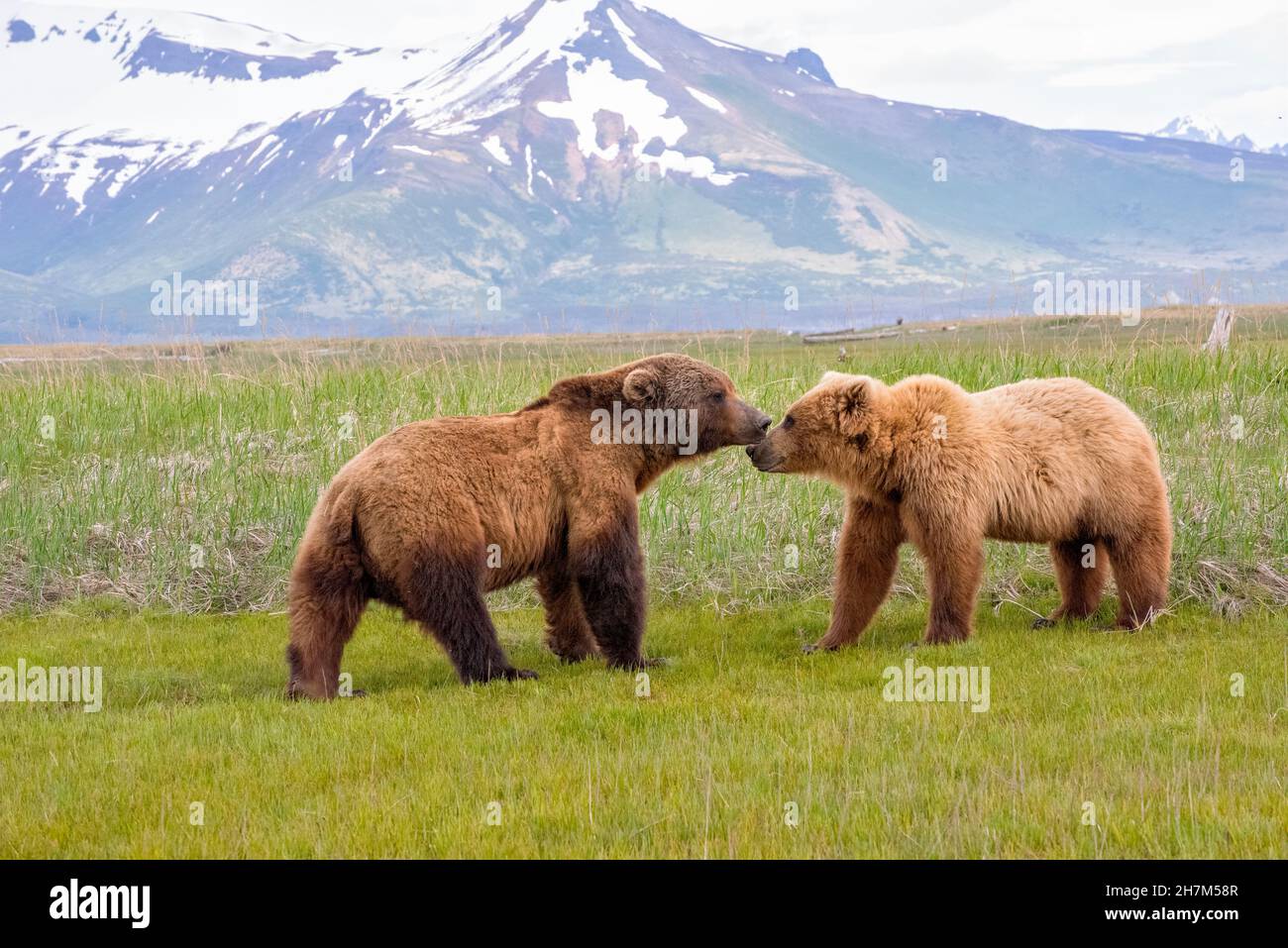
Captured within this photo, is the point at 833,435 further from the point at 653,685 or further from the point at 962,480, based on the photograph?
the point at 653,685

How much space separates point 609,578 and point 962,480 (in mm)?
2502

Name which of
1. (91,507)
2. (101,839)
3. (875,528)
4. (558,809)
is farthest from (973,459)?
(91,507)

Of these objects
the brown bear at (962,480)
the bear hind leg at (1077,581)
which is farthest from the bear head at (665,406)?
the bear hind leg at (1077,581)

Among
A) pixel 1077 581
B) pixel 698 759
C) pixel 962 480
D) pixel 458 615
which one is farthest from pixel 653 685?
pixel 1077 581

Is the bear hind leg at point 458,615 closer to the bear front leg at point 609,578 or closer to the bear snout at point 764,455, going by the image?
the bear front leg at point 609,578

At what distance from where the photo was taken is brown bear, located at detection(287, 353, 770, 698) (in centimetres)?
794

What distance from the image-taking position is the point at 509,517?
8453 mm

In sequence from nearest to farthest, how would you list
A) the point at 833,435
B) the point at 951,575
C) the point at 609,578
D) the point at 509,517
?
1. the point at 509,517
2. the point at 609,578
3. the point at 951,575
4. the point at 833,435

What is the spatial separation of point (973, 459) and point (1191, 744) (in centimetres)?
301

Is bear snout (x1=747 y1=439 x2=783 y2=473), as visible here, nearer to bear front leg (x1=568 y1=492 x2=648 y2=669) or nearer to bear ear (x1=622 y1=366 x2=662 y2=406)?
bear ear (x1=622 y1=366 x2=662 y2=406)

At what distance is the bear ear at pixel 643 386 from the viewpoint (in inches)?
365

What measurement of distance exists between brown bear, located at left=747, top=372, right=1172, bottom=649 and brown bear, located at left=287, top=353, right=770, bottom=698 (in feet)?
2.17

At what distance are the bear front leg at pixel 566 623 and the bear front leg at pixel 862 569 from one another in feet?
5.31

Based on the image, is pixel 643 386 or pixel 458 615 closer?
pixel 458 615
